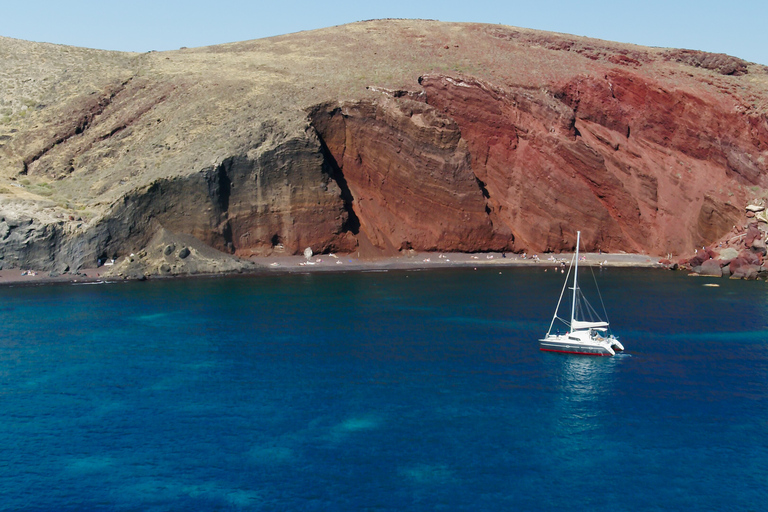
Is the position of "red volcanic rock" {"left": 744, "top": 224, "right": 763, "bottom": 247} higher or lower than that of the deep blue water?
higher

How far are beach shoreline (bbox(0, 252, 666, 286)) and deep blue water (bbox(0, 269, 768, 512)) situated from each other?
62.2ft

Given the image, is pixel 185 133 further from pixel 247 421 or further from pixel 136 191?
pixel 247 421

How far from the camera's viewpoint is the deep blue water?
2938 centimetres

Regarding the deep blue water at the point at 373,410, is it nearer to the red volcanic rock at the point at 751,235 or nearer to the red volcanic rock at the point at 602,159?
the red volcanic rock at the point at 751,235

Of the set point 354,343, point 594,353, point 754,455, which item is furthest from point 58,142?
point 754,455

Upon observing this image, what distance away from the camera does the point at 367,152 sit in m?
103

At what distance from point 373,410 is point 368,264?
5915 centimetres

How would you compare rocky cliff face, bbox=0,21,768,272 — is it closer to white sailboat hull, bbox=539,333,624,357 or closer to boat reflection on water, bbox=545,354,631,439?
white sailboat hull, bbox=539,333,624,357

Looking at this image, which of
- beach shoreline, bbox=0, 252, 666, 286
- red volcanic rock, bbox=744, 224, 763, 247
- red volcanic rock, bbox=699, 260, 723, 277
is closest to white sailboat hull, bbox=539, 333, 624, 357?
beach shoreline, bbox=0, 252, 666, 286

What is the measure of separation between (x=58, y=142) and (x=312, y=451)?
89.3m

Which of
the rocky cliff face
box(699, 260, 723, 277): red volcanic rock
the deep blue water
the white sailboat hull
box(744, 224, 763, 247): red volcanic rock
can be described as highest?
the rocky cliff face

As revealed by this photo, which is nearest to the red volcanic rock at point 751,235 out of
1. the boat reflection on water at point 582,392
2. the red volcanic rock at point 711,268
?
the red volcanic rock at point 711,268

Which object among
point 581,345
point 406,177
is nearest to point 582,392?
point 581,345

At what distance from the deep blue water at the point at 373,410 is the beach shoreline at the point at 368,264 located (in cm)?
1895
